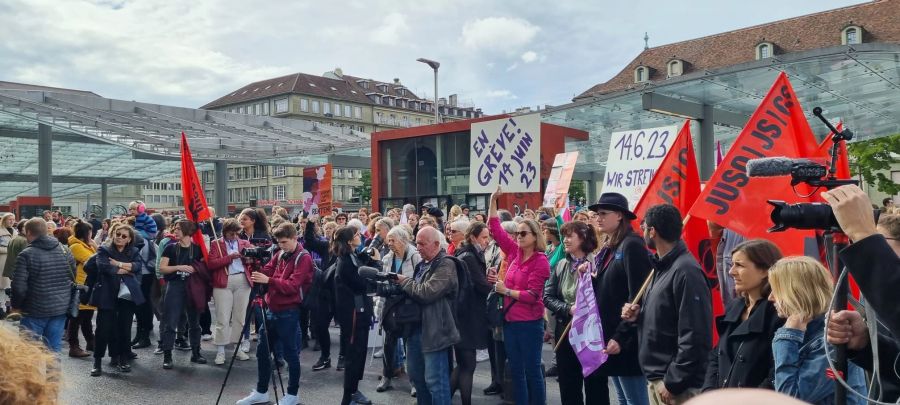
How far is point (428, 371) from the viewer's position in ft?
18.9

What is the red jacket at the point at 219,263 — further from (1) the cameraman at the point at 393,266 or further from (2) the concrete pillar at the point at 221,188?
(2) the concrete pillar at the point at 221,188

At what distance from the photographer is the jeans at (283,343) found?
7020mm

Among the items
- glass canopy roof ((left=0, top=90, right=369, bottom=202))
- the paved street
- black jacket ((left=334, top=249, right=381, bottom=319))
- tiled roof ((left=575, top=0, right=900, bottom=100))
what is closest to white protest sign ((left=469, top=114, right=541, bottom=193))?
the paved street

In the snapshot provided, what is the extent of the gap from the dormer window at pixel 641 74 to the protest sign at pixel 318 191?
56657 mm

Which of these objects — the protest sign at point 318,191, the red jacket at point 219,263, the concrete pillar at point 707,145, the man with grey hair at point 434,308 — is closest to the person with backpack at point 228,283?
the red jacket at point 219,263

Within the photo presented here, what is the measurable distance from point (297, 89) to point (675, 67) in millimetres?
54334

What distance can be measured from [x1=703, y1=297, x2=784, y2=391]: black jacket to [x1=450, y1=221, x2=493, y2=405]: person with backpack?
2.80m

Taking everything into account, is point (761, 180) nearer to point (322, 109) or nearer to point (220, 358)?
point (220, 358)

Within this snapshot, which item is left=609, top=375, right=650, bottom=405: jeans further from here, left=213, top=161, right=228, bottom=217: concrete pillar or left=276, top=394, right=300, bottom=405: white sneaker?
left=213, top=161, right=228, bottom=217: concrete pillar

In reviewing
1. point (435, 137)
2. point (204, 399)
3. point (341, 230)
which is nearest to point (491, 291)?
point (341, 230)

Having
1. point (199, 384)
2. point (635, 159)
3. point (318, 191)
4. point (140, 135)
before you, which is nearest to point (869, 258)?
point (635, 159)

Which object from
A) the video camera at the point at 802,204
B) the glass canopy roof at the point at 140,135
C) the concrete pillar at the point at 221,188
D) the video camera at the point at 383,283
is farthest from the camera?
the concrete pillar at the point at 221,188

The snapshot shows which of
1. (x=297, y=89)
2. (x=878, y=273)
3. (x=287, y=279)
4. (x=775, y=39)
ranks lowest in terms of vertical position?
(x=287, y=279)

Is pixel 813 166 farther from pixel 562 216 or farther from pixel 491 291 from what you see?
pixel 562 216
